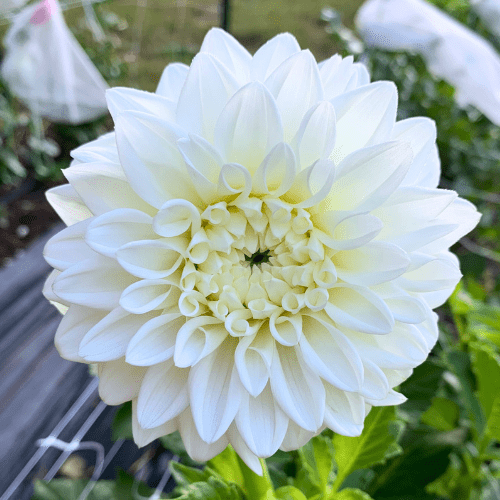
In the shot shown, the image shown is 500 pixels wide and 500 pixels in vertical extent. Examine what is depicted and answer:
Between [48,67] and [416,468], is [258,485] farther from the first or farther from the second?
[48,67]

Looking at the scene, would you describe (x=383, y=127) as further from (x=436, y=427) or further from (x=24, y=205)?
(x=24, y=205)

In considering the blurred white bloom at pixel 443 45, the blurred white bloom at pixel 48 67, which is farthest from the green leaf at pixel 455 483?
the blurred white bloom at pixel 48 67

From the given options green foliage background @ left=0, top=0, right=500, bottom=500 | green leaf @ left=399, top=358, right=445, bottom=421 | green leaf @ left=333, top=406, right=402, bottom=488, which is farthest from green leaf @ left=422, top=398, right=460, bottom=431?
green leaf @ left=333, top=406, right=402, bottom=488

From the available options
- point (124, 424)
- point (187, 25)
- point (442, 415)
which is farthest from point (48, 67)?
point (187, 25)

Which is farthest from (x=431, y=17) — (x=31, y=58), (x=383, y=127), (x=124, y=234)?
(x=124, y=234)

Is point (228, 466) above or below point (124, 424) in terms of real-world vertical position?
above

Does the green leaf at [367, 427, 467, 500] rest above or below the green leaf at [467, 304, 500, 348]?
below

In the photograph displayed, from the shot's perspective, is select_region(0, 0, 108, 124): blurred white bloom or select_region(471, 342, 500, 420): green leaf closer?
select_region(471, 342, 500, 420): green leaf

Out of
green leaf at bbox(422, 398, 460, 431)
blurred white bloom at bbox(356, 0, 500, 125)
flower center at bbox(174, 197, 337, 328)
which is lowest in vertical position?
green leaf at bbox(422, 398, 460, 431)

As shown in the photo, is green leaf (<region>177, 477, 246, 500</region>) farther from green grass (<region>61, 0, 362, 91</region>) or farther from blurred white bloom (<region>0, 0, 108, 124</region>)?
green grass (<region>61, 0, 362, 91</region>)
